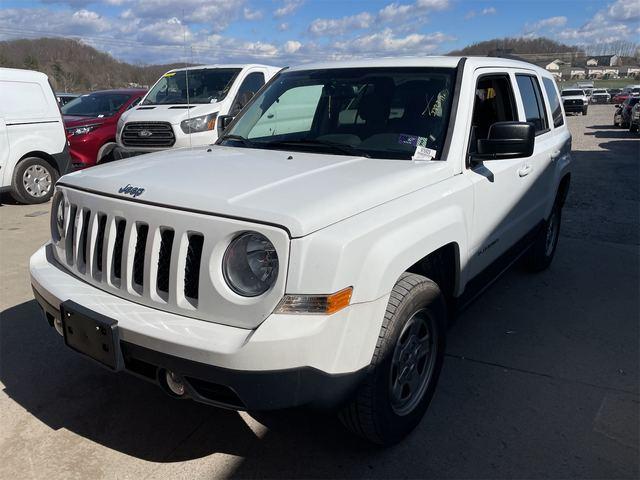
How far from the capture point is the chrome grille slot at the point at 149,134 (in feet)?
29.9

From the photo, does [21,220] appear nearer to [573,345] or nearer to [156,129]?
[156,129]

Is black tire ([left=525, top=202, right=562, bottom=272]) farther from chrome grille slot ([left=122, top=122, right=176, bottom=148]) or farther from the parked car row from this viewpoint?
the parked car row

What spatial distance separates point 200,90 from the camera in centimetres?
948

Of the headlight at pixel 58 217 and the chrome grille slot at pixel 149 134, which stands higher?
the headlight at pixel 58 217

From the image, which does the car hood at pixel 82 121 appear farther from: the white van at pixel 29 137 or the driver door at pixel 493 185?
the driver door at pixel 493 185

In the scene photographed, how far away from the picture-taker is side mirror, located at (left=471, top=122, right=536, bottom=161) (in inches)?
121

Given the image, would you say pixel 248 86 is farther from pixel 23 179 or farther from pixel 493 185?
pixel 493 185

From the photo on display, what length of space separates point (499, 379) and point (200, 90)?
25.0ft

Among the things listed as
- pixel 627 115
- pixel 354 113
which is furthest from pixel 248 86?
pixel 627 115

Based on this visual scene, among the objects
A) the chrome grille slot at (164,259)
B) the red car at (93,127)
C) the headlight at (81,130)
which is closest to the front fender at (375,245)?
the chrome grille slot at (164,259)

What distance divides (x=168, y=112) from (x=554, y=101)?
6278mm

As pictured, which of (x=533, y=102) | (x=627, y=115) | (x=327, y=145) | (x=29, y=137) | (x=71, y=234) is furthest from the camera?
(x=627, y=115)

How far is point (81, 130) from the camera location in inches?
417

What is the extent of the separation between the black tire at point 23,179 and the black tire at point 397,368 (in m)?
7.76
